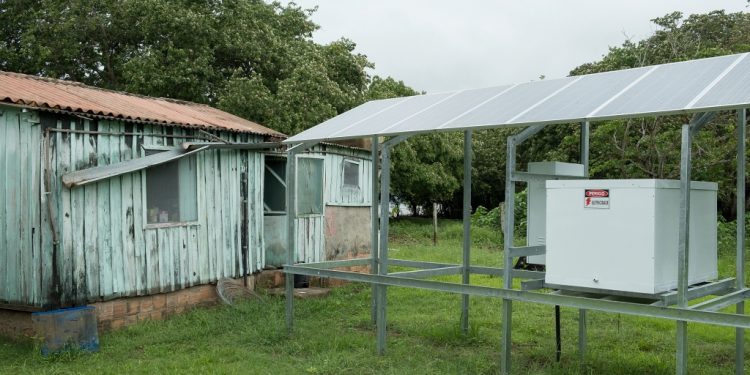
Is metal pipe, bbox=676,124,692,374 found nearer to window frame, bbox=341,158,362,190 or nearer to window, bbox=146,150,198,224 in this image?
window, bbox=146,150,198,224

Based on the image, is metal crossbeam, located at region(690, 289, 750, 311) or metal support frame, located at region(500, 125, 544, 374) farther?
metal support frame, located at region(500, 125, 544, 374)

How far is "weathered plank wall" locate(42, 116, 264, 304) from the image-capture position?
324 inches

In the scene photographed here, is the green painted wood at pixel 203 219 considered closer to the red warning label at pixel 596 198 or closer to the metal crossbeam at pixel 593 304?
the metal crossbeam at pixel 593 304

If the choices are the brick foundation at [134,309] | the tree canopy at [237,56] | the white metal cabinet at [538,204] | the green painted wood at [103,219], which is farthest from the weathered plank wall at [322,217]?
the white metal cabinet at [538,204]

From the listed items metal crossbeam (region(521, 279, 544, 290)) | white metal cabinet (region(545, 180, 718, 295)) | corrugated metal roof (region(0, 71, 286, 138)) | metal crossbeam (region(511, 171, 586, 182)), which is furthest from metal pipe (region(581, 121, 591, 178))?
corrugated metal roof (region(0, 71, 286, 138))

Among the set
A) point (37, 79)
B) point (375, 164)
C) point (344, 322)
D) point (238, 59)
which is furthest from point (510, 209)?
point (238, 59)

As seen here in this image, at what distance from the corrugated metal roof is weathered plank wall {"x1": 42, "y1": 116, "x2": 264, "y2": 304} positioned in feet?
0.65

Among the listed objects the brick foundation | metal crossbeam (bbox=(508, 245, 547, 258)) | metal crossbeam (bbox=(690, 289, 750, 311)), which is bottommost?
the brick foundation

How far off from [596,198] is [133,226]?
20.4 ft

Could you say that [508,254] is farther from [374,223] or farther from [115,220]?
[115,220]

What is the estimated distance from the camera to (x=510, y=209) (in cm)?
588

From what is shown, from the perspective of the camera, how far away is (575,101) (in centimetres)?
621

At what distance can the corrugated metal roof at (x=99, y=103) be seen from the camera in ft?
26.5

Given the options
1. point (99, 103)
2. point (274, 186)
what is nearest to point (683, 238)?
point (99, 103)
